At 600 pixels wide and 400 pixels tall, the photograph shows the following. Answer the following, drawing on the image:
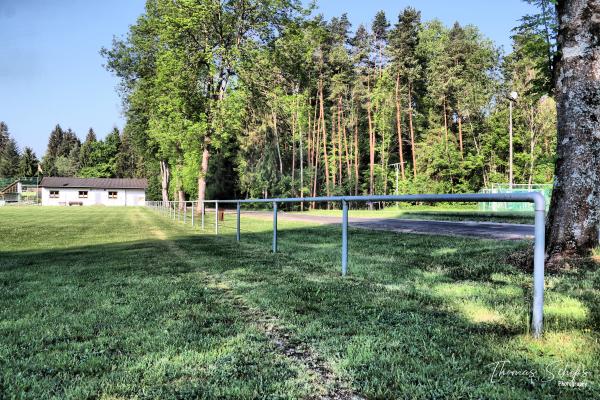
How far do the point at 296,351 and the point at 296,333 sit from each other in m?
0.38

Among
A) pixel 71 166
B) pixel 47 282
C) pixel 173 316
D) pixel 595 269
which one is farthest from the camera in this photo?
pixel 71 166

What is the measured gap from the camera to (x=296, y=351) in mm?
2885

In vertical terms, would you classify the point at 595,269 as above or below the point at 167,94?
below

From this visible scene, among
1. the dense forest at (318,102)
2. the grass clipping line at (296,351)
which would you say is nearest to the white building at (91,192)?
the dense forest at (318,102)

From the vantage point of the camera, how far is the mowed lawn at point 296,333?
232cm

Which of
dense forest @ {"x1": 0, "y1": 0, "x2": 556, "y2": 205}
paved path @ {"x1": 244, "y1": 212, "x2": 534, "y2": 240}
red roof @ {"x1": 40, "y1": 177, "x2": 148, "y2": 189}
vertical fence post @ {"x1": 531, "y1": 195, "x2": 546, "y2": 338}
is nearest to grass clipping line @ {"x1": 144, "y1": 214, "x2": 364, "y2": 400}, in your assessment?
vertical fence post @ {"x1": 531, "y1": 195, "x2": 546, "y2": 338}

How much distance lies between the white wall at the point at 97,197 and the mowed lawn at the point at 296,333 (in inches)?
3113

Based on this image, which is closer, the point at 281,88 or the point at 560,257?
the point at 560,257

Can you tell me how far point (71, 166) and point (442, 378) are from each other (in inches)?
5147

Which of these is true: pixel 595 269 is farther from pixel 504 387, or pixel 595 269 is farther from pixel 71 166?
pixel 71 166

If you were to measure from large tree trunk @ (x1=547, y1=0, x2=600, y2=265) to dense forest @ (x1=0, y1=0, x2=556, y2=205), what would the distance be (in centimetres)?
1650

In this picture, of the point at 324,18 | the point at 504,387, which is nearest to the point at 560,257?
the point at 504,387

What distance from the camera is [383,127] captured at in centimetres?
4591

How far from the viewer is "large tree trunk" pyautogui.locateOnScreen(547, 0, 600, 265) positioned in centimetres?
525
